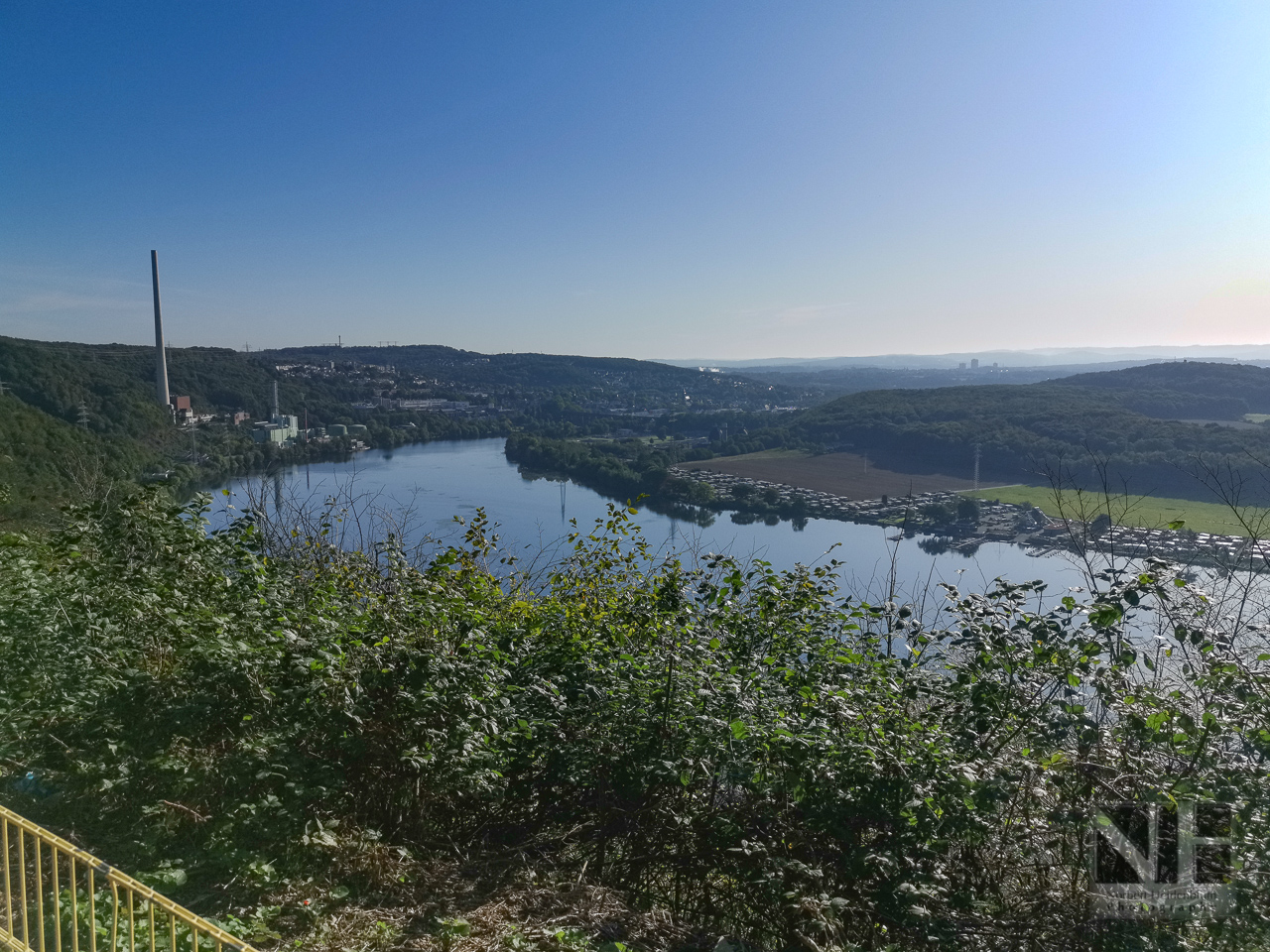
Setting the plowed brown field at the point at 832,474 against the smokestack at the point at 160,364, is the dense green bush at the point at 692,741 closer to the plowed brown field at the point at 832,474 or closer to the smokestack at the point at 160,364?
the plowed brown field at the point at 832,474

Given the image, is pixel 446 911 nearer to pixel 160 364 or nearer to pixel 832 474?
pixel 832 474

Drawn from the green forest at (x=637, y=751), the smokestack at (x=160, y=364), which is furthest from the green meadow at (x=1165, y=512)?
the smokestack at (x=160, y=364)

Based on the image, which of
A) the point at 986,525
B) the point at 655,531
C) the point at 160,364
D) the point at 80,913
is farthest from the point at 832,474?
the point at 160,364

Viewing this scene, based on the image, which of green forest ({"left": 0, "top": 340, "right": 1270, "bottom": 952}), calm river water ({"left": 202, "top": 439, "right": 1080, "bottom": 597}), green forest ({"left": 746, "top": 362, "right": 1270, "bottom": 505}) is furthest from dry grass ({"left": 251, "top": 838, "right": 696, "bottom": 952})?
green forest ({"left": 746, "top": 362, "right": 1270, "bottom": 505})

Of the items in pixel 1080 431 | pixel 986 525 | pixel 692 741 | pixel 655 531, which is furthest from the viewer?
pixel 1080 431

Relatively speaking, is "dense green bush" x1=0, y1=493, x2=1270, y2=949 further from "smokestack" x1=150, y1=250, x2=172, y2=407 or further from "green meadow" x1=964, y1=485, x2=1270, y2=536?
"smokestack" x1=150, y1=250, x2=172, y2=407

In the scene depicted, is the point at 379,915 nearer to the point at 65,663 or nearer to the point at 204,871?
the point at 204,871
